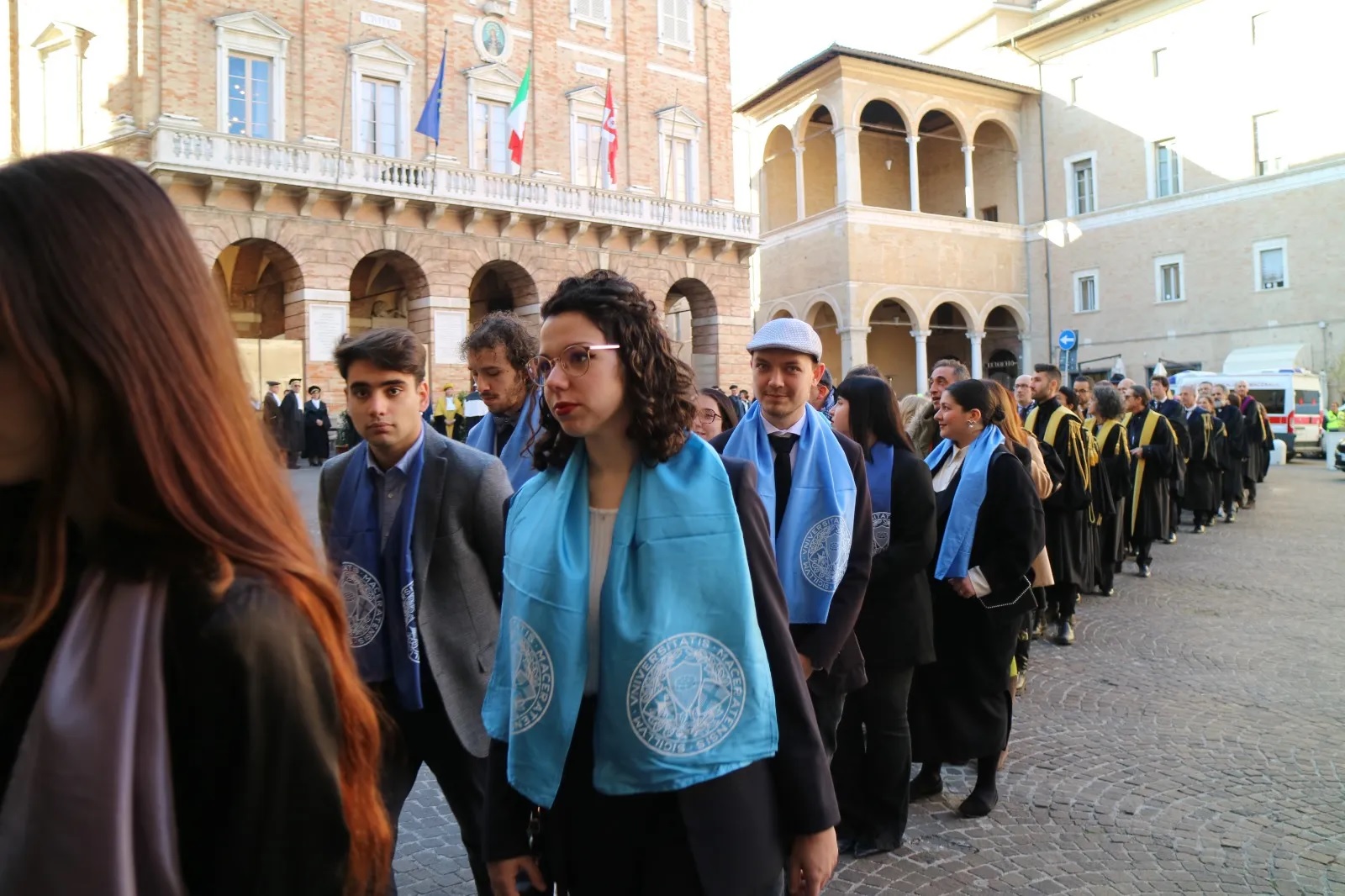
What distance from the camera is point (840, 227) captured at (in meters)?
32.9

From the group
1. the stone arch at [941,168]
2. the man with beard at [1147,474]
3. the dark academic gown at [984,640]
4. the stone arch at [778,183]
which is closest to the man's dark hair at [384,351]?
the dark academic gown at [984,640]

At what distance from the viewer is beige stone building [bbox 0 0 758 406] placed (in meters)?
21.2

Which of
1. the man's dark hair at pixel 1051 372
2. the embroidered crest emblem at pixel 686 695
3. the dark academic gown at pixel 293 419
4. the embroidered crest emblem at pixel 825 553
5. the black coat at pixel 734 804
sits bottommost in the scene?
the black coat at pixel 734 804

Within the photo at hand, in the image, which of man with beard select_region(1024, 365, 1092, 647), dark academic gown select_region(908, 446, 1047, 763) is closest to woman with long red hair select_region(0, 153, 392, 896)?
dark academic gown select_region(908, 446, 1047, 763)

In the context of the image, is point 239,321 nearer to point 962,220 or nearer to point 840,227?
point 840,227

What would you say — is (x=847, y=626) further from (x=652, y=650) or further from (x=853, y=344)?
(x=853, y=344)

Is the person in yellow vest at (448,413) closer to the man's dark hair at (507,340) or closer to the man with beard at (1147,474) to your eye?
the man with beard at (1147,474)

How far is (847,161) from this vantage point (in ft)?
107

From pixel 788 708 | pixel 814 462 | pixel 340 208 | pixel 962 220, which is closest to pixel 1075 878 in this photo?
pixel 814 462

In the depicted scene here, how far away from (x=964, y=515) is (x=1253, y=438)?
15798mm

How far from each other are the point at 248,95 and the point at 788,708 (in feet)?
80.7

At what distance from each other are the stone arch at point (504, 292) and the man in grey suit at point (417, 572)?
70.2 ft

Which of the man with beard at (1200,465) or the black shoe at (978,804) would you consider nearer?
the black shoe at (978,804)

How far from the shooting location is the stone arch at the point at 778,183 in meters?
37.6
